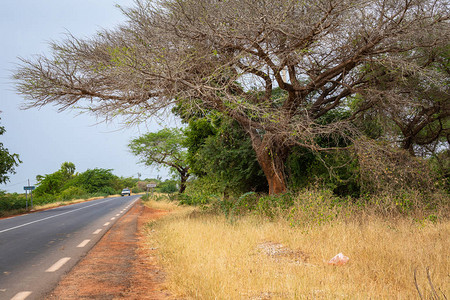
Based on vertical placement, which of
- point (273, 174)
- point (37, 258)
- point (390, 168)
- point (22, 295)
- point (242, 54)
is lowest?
point (22, 295)

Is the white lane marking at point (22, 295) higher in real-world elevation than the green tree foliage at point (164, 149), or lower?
lower

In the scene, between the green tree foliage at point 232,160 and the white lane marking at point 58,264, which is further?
the green tree foliage at point 232,160

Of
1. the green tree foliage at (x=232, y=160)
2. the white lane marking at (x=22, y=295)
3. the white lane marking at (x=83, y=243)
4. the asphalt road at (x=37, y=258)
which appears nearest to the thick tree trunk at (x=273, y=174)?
the green tree foliage at (x=232, y=160)

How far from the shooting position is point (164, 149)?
41094 mm

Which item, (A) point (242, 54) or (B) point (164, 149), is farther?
(B) point (164, 149)

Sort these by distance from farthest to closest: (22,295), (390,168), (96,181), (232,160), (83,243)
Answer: (96,181) → (232,160) → (390,168) → (83,243) → (22,295)

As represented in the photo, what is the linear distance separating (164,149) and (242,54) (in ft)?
105

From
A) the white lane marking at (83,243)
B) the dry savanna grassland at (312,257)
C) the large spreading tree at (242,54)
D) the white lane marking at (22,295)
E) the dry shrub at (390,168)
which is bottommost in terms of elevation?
the dry savanna grassland at (312,257)

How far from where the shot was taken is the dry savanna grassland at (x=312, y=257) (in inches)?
170

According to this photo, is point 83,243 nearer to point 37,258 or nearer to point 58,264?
point 37,258

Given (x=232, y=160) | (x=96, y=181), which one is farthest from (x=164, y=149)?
(x=96, y=181)

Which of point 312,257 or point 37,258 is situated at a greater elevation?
point 37,258

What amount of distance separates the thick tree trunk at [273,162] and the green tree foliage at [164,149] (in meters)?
25.5

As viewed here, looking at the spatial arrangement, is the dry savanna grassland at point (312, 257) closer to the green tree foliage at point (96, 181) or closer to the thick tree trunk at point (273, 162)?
the thick tree trunk at point (273, 162)
